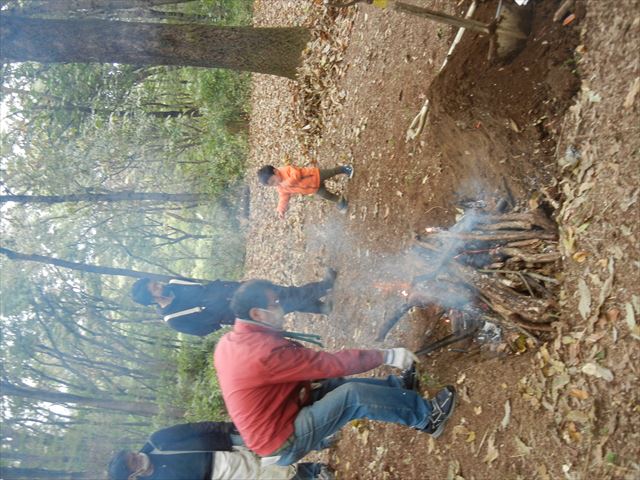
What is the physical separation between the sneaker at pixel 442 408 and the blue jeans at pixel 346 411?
0.43 feet

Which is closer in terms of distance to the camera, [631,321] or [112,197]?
[631,321]

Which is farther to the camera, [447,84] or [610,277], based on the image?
[447,84]

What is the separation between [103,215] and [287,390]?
15008 mm

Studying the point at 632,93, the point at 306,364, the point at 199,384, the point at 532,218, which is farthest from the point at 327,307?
the point at 199,384

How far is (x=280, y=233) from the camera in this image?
35.5ft

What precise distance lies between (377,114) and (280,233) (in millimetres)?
4630

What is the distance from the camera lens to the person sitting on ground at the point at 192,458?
4.61 metres

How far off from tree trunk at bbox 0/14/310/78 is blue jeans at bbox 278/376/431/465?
4.93 m

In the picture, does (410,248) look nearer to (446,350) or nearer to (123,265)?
(446,350)

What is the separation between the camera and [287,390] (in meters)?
4.14

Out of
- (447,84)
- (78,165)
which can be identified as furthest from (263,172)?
(78,165)

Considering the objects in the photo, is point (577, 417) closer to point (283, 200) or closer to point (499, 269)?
point (499, 269)

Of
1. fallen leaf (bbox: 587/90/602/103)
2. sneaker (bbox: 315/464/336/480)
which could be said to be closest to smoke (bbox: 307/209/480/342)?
fallen leaf (bbox: 587/90/602/103)

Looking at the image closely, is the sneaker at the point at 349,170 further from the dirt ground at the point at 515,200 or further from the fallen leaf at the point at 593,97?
the fallen leaf at the point at 593,97
